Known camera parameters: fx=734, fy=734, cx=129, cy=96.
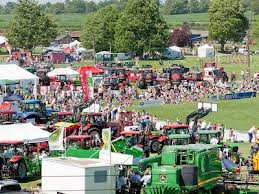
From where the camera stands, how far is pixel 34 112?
38281 mm

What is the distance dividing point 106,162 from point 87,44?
253 ft

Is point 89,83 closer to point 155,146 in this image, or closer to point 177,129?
point 177,129

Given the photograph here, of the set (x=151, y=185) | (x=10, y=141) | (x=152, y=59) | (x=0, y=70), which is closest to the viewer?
(x=151, y=185)

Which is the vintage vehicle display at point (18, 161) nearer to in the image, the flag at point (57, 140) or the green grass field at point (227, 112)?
the flag at point (57, 140)

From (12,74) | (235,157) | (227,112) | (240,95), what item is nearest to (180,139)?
(235,157)

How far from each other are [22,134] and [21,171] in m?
2.30

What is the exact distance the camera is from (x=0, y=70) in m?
43.8

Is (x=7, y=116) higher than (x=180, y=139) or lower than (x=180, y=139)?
lower

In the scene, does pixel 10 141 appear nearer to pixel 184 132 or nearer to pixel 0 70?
pixel 184 132

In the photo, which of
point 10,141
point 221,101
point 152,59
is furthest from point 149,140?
point 152,59

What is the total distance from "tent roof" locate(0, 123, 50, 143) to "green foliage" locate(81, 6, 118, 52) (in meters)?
67.9

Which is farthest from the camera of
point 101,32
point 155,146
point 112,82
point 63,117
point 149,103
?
point 101,32

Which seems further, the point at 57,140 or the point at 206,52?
the point at 206,52

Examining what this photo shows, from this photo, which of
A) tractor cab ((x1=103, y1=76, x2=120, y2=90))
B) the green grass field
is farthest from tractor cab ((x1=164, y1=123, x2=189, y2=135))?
tractor cab ((x1=103, y1=76, x2=120, y2=90))
